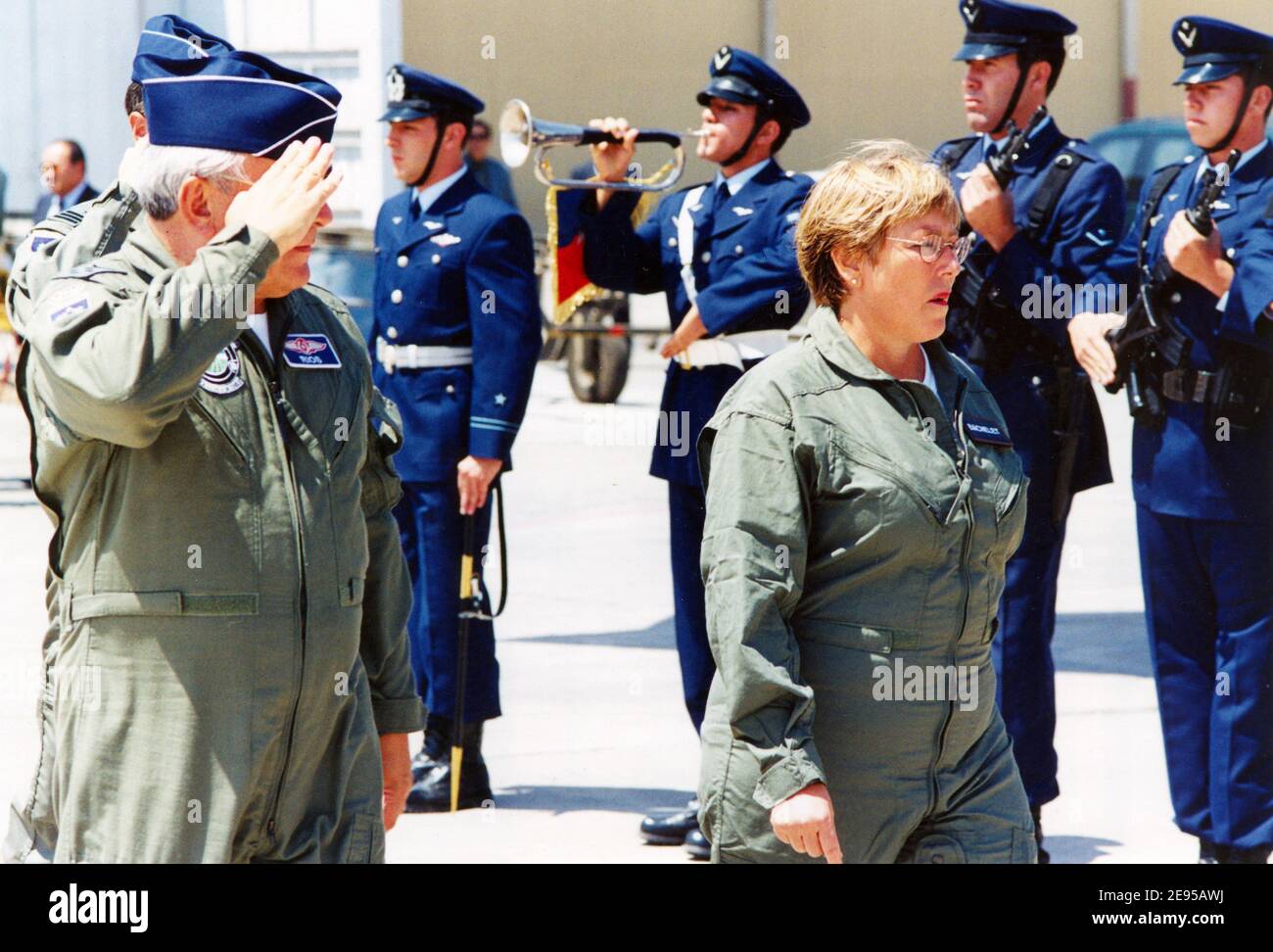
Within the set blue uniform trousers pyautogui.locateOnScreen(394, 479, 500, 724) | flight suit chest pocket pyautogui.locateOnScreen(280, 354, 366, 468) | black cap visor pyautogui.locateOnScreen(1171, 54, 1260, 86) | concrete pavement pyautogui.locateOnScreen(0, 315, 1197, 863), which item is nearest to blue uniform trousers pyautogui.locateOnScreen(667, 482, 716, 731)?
concrete pavement pyautogui.locateOnScreen(0, 315, 1197, 863)

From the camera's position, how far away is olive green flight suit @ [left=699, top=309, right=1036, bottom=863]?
2.96 meters

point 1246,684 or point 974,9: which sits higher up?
point 974,9

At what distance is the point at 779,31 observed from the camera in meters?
7.84

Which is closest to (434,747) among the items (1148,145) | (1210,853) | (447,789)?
(447,789)

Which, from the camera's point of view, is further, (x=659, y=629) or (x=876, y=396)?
(x=659, y=629)

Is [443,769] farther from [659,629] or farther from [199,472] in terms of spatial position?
[199,472]

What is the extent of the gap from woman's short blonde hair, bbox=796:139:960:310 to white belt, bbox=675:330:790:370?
2111 mm

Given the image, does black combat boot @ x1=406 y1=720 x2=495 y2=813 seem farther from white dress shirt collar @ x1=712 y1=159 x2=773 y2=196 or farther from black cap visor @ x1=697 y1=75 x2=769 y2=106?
black cap visor @ x1=697 y1=75 x2=769 y2=106

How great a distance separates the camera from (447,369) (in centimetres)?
566

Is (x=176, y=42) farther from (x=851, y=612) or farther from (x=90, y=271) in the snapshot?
(x=851, y=612)
